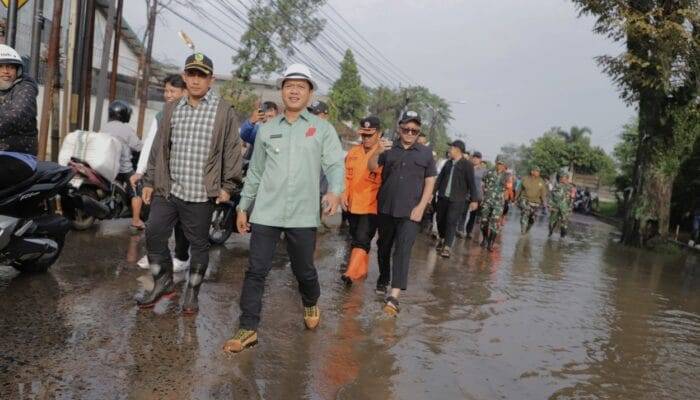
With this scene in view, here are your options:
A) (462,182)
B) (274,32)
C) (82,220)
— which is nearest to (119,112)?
(82,220)

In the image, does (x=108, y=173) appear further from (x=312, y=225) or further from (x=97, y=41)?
(x=97, y=41)

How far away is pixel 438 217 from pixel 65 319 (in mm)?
6955

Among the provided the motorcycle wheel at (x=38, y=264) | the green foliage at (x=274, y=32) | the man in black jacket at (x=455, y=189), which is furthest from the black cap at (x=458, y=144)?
the green foliage at (x=274, y=32)

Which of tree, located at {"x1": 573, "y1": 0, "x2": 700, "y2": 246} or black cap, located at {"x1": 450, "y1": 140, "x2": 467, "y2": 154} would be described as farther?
tree, located at {"x1": 573, "y1": 0, "x2": 700, "y2": 246}

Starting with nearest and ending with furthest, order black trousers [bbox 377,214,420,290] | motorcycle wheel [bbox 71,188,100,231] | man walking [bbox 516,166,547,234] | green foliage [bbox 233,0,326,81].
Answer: black trousers [bbox 377,214,420,290], motorcycle wheel [bbox 71,188,100,231], man walking [bbox 516,166,547,234], green foliage [bbox 233,0,326,81]

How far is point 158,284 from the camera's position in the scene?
455 cm

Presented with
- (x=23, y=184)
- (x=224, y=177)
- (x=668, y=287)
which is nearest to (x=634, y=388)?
(x=224, y=177)

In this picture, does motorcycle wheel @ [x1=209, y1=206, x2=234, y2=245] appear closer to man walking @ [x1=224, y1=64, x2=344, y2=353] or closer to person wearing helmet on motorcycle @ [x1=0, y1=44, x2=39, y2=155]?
person wearing helmet on motorcycle @ [x1=0, y1=44, x2=39, y2=155]

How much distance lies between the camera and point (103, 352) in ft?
11.6

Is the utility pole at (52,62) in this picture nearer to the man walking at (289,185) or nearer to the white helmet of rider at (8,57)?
the white helmet of rider at (8,57)

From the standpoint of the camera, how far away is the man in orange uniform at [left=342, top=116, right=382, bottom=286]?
6113 mm

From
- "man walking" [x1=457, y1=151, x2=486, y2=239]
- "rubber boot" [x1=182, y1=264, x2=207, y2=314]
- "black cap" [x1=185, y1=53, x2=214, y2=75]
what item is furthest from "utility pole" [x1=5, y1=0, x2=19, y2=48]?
"man walking" [x1=457, y1=151, x2=486, y2=239]

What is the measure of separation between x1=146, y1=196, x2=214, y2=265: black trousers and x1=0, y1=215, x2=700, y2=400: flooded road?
1.50 ft

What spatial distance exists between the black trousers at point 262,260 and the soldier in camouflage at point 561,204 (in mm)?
12407
